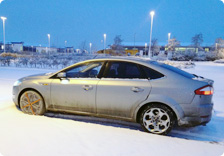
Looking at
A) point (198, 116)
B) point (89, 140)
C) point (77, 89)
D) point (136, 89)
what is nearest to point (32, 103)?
point (77, 89)

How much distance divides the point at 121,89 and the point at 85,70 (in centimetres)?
117

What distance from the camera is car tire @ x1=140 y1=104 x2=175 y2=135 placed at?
373cm

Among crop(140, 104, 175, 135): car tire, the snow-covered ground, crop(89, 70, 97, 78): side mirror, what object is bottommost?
the snow-covered ground

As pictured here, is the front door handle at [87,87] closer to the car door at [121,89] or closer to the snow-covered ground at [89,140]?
the car door at [121,89]

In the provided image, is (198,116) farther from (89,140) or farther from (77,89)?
(77,89)

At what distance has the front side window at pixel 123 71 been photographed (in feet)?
13.1

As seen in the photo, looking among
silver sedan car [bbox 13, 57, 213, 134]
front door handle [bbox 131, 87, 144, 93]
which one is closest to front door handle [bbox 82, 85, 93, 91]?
silver sedan car [bbox 13, 57, 213, 134]

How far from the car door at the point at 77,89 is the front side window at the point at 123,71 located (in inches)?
12.1

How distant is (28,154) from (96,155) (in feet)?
3.39

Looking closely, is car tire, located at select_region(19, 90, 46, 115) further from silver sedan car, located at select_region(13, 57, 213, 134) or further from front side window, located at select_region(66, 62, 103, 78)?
front side window, located at select_region(66, 62, 103, 78)

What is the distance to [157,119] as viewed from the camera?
12.5 ft

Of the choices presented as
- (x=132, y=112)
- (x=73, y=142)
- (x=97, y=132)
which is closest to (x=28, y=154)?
(x=73, y=142)

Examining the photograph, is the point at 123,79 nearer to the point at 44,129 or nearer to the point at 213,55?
the point at 44,129

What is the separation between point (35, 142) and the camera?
319 cm
